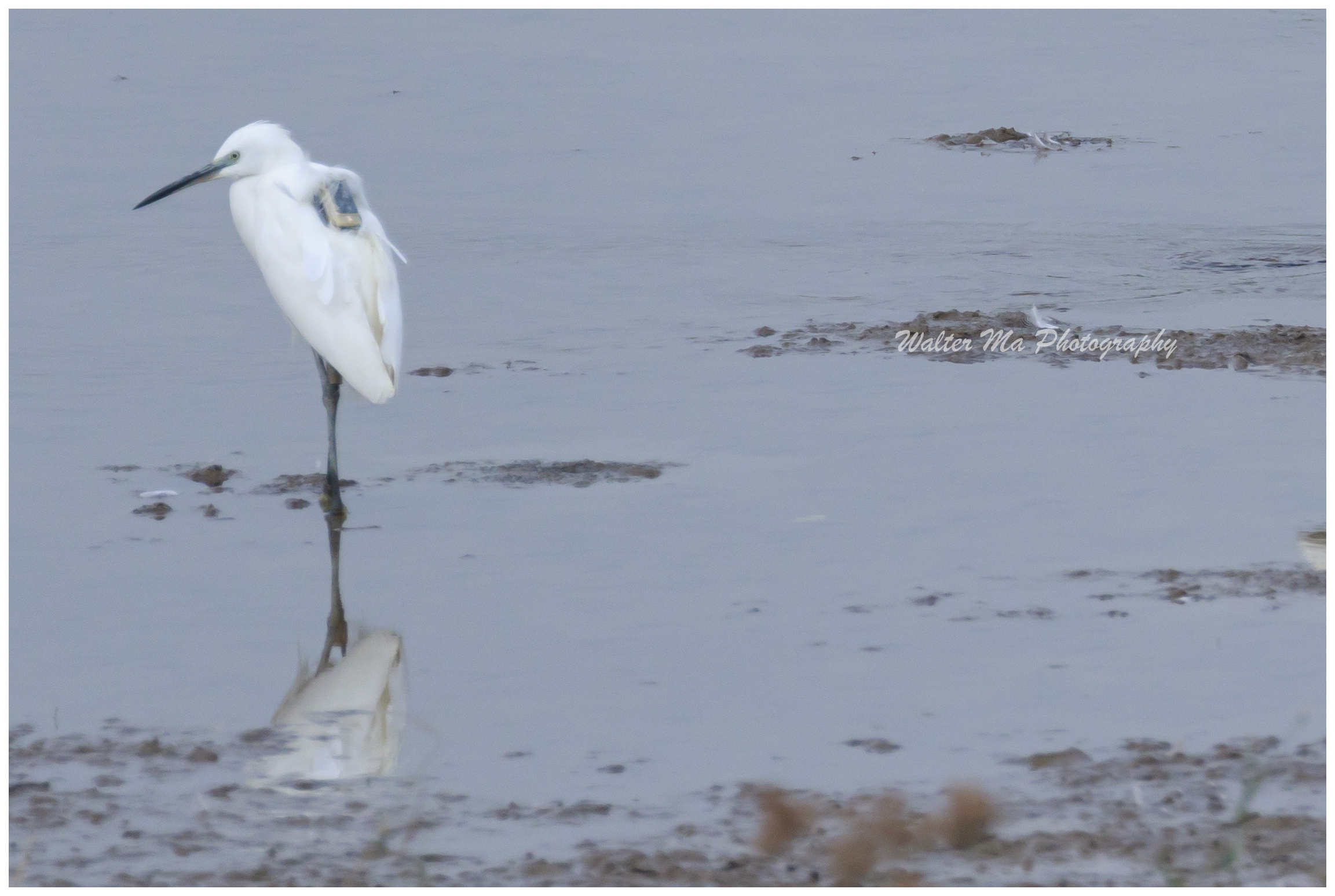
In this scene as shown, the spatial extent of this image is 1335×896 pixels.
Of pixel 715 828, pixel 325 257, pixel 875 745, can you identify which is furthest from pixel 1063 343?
pixel 715 828

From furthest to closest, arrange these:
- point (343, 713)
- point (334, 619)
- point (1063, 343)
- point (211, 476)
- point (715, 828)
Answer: point (1063, 343) < point (211, 476) < point (334, 619) < point (343, 713) < point (715, 828)

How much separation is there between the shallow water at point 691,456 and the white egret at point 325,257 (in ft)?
1.81

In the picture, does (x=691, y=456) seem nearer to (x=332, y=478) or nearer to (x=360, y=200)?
(x=332, y=478)

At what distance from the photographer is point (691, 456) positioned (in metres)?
8.76

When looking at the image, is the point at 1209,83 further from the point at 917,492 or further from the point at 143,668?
the point at 143,668

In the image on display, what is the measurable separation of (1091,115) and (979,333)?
10.9 meters

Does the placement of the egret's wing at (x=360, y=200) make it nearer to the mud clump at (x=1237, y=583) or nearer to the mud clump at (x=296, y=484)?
the mud clump at (x=296, y=484)

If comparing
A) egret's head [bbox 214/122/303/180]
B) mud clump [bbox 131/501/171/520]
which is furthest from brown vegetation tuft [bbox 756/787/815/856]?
egret's head [bbox 214/122/303/180]

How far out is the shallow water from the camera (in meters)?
5.92

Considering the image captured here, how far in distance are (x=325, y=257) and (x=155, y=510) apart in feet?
3.89

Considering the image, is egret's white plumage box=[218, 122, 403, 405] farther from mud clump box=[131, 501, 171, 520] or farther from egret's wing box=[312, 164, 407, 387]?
mud clump box=[131, 501, 171, 520]

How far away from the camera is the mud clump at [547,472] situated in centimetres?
838

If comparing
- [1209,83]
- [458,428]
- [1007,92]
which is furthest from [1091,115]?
[458,428]

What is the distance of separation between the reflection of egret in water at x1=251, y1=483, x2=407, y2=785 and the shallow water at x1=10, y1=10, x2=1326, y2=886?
0.25 feet
